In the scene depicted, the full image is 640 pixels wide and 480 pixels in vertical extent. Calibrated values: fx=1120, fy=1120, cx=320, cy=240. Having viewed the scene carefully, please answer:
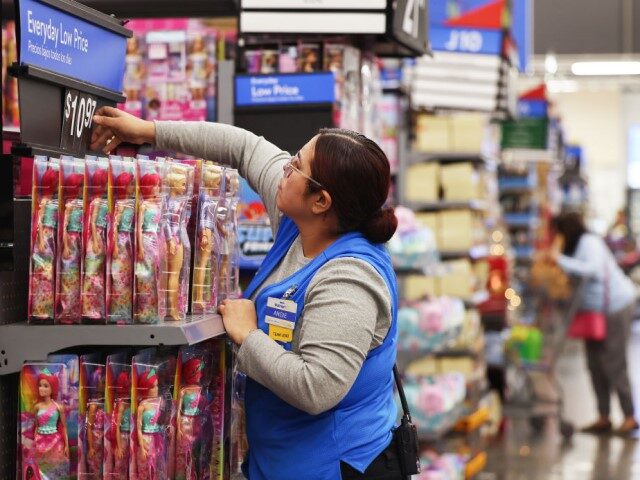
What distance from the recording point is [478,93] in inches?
347

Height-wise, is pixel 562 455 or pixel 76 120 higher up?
pixel 76 120

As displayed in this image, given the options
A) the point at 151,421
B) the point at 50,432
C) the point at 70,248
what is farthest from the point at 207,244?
the point at 50,432

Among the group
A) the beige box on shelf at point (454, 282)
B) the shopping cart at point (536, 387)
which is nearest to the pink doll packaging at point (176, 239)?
the beige box on shelf at point (454, 282)

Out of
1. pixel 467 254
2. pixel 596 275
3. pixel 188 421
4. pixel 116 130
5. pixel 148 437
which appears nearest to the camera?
pixel 148 437

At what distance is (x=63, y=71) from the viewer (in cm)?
290

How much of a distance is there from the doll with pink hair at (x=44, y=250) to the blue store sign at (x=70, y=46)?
35 cm

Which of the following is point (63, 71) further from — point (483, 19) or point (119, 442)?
point (483, 19)

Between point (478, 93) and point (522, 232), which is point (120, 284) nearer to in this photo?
point (478, 93)

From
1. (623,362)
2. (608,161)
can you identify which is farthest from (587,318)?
(608,161)

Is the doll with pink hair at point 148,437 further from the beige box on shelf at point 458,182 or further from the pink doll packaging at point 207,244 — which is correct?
the beige box on shelf at point 458,182

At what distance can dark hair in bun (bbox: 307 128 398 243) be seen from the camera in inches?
106

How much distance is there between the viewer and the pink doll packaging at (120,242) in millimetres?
2566

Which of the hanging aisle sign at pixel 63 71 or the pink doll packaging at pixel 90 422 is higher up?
the hanging aisle sign at pixel 63 71

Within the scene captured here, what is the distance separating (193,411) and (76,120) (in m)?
0.89
